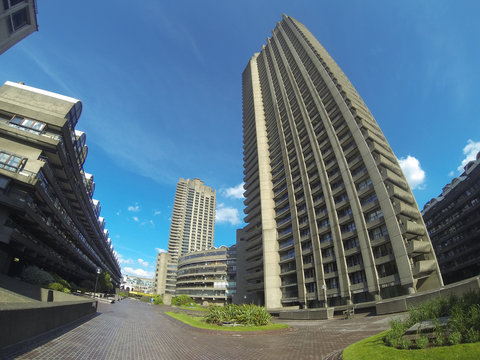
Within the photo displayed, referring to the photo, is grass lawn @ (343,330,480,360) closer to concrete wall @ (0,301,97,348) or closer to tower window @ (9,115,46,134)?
concrete wall @ (0,301,97,348)


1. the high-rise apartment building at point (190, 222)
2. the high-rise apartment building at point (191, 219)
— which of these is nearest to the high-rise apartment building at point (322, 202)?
the high-rise apartment building at point (190, 222)

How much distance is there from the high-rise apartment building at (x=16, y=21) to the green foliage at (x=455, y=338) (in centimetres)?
3322

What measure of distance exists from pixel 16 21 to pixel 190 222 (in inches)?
5954

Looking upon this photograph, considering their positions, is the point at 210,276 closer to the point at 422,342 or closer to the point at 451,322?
the point at 422,342

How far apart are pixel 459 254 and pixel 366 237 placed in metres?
41.1

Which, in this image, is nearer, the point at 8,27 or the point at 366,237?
the point at 8,27

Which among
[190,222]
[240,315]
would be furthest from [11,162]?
[190,222]

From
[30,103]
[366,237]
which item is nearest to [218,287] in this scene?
[366,237]

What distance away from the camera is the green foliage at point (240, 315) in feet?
68.4

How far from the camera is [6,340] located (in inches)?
307

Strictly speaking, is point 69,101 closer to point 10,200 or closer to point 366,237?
point 10,200

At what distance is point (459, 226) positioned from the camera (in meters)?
58.3

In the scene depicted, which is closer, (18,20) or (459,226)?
(18,20)

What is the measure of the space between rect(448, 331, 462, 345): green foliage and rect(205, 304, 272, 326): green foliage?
54.7 feet
